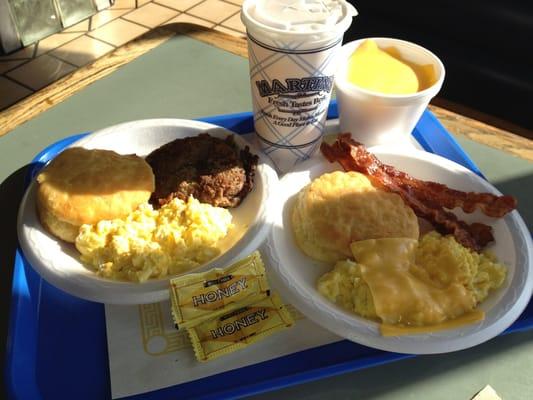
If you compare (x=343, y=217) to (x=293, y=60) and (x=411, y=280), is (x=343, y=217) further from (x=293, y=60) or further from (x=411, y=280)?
(x=293, y=60)

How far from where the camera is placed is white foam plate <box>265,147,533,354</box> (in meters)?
0.94

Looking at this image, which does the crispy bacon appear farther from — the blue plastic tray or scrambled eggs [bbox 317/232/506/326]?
the blue plastic tray

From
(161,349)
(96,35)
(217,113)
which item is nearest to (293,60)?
(217,113)

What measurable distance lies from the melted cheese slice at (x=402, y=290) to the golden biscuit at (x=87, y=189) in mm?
547

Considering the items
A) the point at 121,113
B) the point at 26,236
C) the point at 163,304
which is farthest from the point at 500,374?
the point at 121,113

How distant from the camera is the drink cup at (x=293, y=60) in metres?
1.10

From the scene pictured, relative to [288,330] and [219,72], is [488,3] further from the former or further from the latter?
[288,330]

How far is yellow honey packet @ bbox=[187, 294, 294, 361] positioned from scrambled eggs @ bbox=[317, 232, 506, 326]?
4.3 inches

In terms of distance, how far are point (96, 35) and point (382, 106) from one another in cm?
266

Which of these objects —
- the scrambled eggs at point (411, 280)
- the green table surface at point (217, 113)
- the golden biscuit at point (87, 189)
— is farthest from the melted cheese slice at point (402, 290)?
the golden biscuit at point (87, 189)

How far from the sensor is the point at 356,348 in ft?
3.33

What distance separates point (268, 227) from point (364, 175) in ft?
0.99

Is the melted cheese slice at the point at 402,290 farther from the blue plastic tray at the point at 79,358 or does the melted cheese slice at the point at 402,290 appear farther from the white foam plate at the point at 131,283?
the white foam plate at the point at 131,283

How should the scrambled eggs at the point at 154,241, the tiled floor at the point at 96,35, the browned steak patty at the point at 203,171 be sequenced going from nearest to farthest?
the scrambled eggs at the point at 154,241
the browned steak patty at the point at 203,171
the tiled floor at the point at 96,35
